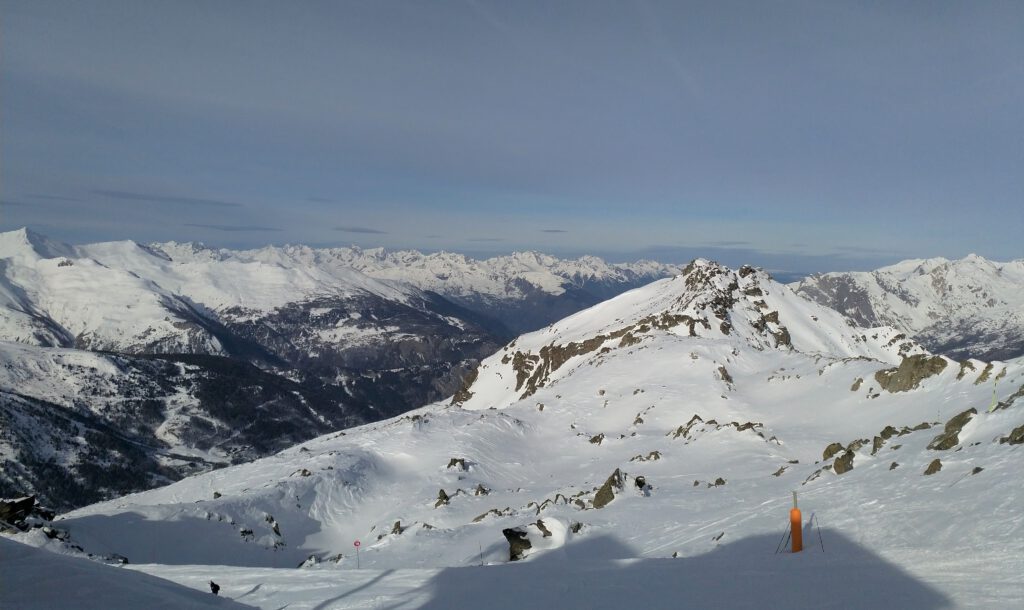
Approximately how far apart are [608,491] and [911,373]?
23705 millimetres

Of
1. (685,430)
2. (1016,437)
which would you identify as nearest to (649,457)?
(685,430)

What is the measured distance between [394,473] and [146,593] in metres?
37.8

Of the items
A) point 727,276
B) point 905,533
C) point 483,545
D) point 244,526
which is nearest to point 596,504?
point 483,545

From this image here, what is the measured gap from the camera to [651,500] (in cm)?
2352

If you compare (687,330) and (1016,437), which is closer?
(1016,437)

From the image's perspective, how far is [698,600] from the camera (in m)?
9.38

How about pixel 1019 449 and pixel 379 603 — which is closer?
pixel 379 603

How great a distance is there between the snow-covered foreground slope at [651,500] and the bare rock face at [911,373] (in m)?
0.14

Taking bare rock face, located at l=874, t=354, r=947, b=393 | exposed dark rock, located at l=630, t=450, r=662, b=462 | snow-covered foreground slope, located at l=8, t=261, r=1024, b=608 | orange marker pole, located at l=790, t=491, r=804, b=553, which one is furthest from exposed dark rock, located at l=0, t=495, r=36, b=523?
bare rock face, located at l=874, t=354, r=947, b=393

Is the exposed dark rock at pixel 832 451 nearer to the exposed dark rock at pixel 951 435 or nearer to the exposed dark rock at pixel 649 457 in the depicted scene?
the exposed dark rock at pixel 951 435

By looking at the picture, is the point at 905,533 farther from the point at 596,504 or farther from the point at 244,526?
the point at 244,526

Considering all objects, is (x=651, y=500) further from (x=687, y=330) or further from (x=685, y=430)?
(x=687, y=330)

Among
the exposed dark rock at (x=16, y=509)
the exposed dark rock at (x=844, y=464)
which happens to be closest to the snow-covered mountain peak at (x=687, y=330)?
the exposed dark rock at (x=844, y=464)

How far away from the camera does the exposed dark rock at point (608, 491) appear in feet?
79.8
